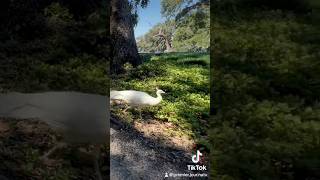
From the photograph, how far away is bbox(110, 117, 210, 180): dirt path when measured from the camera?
21.2ft

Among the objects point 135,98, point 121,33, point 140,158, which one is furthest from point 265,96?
point 121,33

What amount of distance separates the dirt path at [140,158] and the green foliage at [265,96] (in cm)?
50

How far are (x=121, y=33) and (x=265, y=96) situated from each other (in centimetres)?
187

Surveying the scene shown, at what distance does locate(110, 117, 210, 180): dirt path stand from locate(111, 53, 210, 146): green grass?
0.87ft

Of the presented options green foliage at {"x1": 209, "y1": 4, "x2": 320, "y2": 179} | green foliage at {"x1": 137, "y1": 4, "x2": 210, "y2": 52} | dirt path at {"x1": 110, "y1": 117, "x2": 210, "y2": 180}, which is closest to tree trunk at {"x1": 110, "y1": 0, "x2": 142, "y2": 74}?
green foliage at {"x1": 137, "y1": 4, "x2": 210, "y2": 52}

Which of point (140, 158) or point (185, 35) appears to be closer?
point (140, 158)

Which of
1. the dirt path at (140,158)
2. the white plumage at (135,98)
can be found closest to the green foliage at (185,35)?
the white plumage at (135,98)

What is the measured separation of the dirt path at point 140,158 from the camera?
6473mm

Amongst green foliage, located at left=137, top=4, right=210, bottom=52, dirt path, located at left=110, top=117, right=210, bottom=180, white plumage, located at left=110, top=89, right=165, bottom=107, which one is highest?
green foliage, located at left=137, top=4, right=210, bottom=52

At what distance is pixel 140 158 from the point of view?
6527mm

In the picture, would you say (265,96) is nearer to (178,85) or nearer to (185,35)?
(178,85)

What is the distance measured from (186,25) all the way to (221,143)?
1422mm

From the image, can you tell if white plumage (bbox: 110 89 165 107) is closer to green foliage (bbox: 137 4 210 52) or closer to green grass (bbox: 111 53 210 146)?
green grass (bbox: 111 53 210 146)

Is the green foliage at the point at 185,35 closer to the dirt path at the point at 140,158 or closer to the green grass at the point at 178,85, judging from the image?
the green grass at the point at 178,85
